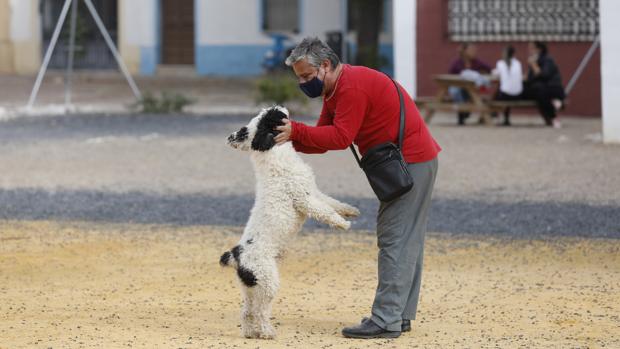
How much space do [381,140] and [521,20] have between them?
16834 mm

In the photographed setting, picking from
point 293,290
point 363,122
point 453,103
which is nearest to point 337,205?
point 363,122

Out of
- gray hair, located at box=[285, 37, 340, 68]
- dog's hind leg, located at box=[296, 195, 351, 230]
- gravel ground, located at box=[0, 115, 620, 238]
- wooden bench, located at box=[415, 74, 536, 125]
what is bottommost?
gravel ground, located at box=[0, 115, 620, 238]

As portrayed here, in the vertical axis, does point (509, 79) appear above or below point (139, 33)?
below

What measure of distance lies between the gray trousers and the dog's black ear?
0.75 m

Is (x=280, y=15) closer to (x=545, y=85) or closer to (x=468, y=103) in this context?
(x=468, y=103)

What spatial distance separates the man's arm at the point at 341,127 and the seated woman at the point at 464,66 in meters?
15.0

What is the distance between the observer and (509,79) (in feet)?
69.5

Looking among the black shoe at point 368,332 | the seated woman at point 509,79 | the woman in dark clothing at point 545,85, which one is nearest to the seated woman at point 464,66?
the seated woman at point 509,79

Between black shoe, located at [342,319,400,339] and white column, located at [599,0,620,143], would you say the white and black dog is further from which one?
white column, located at [599,0,620,143]

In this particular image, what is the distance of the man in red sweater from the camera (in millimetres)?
7000

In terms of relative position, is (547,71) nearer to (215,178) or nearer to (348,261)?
(215,178)

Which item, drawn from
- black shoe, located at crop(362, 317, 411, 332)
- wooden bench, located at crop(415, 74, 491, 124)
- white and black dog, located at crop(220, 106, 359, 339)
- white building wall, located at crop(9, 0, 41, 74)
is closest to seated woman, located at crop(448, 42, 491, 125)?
wooden bench, located at crop(415, 74, 491, 124)

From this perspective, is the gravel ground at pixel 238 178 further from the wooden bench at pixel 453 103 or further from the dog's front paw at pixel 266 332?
the dog's front paw at pixel 266 332

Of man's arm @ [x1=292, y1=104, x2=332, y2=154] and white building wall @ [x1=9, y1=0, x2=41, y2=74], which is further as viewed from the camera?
white building wall @ [x1=9, y1=0, x2=41, y2=74]
